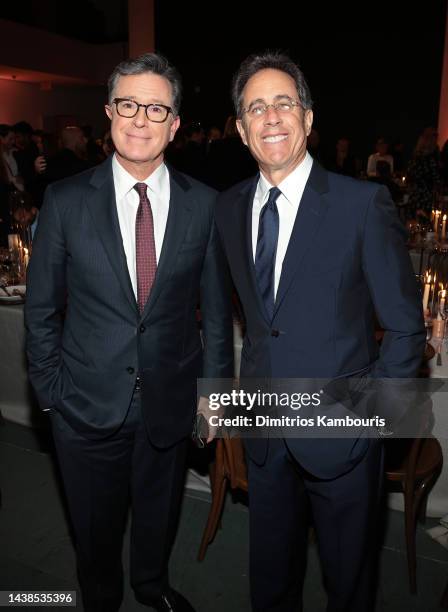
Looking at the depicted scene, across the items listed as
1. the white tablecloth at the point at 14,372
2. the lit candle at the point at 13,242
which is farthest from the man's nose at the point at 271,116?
the lit candle at the point at 13,242

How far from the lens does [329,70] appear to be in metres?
13.2

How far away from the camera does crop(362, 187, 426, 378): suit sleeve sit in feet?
5.26

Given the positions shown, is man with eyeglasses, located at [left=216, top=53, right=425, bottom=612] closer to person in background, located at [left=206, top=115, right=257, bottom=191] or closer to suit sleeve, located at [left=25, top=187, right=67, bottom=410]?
suit sleeve, located at [left=25, top=187, right=67, bottom=410]

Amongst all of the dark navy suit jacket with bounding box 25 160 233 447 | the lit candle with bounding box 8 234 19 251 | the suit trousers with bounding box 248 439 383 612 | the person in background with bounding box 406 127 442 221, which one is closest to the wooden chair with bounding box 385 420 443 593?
the suit trousers with bounding box 248 439 383 612

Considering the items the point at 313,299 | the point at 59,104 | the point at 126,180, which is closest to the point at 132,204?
the point at 126,180

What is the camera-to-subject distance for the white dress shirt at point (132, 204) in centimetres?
181

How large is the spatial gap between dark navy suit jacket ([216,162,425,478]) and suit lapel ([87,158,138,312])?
0.37 meters

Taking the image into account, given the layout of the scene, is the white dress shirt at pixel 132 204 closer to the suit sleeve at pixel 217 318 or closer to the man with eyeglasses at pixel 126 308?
the man with eyeglasses at pixel 126 308

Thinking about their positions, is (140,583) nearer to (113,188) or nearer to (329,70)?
(113,188)

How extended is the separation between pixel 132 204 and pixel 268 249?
474 mm

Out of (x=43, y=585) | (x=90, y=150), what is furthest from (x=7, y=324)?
(x=90, y=150)

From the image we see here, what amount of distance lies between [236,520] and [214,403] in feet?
3.61

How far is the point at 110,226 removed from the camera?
1.76 m
